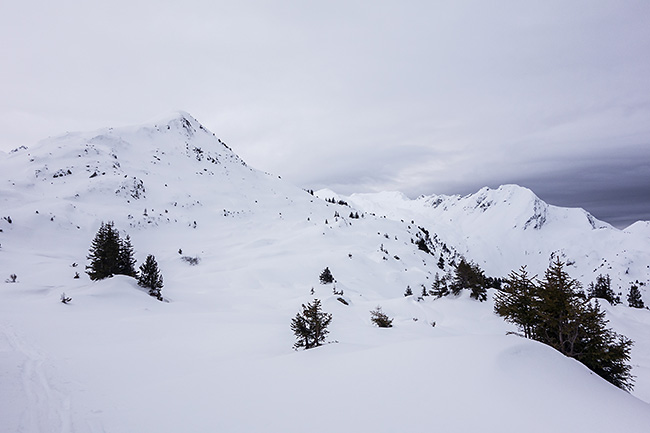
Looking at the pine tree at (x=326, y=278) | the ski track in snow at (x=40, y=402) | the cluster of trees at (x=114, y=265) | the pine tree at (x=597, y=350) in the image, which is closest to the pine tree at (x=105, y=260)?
the cluster of trees at (x=114, y=265)

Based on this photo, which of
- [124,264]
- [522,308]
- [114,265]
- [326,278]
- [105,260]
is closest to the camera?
[522,308]

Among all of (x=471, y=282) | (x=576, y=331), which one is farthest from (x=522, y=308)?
(x=471, y=282)

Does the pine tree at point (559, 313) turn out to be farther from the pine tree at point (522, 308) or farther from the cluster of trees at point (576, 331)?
the pine tree at point (522, 308)

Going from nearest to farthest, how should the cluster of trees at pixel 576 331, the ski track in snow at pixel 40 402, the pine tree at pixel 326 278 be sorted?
the ski track in snow at pixel 40 402, the cluster of trees at pixel 576 331, the pine tree at pixel 326 278

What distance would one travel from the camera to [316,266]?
4900 cm

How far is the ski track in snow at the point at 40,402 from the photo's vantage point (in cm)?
564

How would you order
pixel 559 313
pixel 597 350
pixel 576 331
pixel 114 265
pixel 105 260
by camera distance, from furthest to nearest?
1. pixel 114 265
2. pixel 105 260
3. pixel 559 313
4. pixel 597 350
5. pixel 576 331

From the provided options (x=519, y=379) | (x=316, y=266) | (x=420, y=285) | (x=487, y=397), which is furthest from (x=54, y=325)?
(x=420, y=285)

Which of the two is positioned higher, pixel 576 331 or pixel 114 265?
pixel 114 265

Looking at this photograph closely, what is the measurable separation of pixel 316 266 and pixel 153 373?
4005 centimetres

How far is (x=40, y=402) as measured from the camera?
6504 mm

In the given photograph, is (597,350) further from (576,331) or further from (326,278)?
(326,278)

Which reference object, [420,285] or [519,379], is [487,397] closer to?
[519,379]

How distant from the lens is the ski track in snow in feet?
18.5
